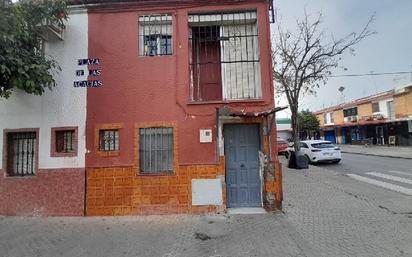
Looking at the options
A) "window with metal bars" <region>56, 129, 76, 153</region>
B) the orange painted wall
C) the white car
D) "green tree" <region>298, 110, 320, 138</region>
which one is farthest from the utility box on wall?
"green tree" <region>298, 110, 320, 138</region>

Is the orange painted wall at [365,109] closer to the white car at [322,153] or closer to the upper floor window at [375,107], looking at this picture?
the upper floor window at [375,107]

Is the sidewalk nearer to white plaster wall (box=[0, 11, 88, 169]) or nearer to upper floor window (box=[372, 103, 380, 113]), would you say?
upper floor window (box=[372, 103, 380, 113])

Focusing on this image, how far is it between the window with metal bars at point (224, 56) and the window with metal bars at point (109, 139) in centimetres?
228

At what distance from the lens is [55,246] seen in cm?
685

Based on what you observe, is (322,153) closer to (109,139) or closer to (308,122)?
(109,139)

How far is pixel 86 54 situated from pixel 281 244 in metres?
6.84

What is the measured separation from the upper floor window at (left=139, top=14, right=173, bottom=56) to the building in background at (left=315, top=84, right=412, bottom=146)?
2831cm

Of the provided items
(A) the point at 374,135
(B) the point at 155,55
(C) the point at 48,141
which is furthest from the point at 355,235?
(A) the point at 374,135

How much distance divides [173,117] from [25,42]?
385 cm

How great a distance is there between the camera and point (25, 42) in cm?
819

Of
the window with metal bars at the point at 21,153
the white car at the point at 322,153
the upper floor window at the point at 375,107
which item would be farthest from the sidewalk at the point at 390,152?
the window with metal bars at the point at 21,153

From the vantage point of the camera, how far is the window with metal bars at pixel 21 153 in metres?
9.55

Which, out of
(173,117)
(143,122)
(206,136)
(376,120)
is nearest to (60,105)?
(143,122)

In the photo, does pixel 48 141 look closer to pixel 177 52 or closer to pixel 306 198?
pixel 177 52
